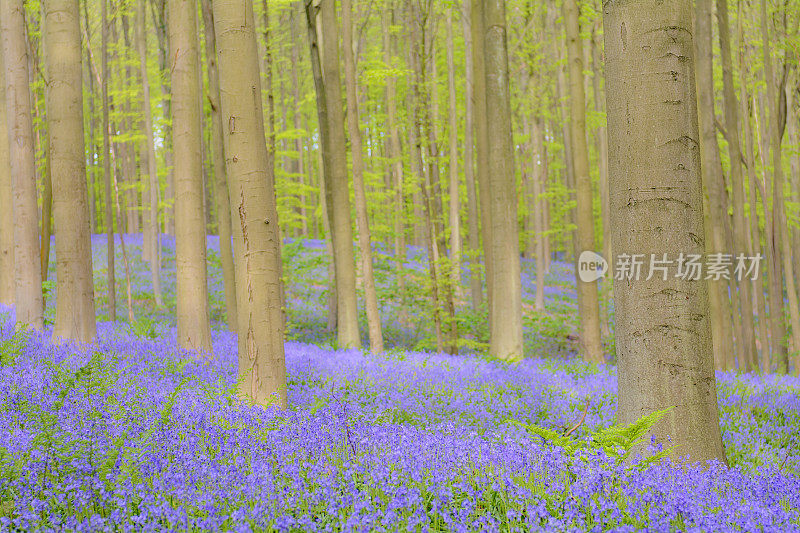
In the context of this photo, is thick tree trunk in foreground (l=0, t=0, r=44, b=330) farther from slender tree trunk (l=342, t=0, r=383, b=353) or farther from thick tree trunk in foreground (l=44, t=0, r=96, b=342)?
slender tree trunk (l=342, t=0, r=383, b=353)

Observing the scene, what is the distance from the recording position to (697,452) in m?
4.03

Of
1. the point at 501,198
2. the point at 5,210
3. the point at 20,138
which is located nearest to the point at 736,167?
the point at 501,198

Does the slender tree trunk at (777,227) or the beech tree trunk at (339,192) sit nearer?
the beech tree trunk at (339,192)

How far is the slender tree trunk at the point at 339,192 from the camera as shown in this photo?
37.3ft

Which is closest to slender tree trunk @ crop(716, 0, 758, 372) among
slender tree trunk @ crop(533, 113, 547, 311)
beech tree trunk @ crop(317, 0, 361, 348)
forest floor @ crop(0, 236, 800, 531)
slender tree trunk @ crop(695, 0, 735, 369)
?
slender tree trunk @ crop(695, 0, 735, 369)

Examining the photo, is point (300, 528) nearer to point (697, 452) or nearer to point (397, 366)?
point (697, 452)

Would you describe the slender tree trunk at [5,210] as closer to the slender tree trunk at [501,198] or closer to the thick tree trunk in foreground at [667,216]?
the slender tree trunk at [501,198]

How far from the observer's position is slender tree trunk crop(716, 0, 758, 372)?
13.1 meters

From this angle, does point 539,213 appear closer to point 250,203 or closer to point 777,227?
point 777,227

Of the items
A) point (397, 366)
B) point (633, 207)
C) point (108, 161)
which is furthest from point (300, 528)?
point (108, 161)

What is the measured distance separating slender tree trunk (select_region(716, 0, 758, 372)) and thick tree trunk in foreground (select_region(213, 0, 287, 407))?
38.3 feet

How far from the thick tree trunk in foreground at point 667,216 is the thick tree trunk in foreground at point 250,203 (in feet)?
10.0

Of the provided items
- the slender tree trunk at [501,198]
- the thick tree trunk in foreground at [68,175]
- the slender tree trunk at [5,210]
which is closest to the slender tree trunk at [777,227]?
the slender tree trunk at [501,198]

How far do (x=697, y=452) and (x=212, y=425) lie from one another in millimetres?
3309
